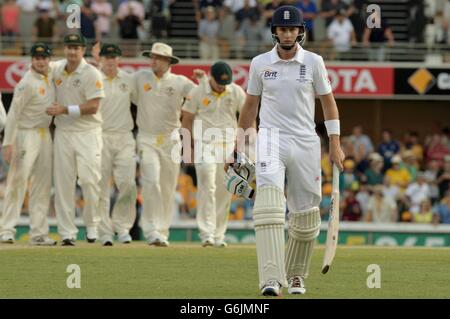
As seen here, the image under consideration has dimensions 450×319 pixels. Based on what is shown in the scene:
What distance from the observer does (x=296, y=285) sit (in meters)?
12.1

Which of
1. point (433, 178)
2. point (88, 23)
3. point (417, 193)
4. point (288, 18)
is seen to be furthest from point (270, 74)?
point (88, 23)

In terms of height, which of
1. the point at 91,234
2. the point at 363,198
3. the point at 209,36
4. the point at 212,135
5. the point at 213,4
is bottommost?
the point at 91,234

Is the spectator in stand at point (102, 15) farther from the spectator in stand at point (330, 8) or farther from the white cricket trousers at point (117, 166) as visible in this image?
the white cricket trousers at point (117, 166)

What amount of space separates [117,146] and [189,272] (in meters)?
4.52

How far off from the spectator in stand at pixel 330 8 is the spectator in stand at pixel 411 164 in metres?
3.93

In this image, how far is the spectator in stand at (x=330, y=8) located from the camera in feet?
101

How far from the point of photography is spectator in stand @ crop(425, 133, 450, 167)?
2953cm

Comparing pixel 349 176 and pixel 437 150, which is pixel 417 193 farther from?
pixel 437 150

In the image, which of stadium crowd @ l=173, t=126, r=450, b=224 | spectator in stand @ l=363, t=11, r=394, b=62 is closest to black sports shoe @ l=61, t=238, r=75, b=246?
stadium crowd @ l=173, t=126, r=450, b=224

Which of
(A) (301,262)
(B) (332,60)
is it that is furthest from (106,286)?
(B) (332,60)

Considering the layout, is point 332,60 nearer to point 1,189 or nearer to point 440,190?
point 440,190

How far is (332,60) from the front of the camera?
30297 mm

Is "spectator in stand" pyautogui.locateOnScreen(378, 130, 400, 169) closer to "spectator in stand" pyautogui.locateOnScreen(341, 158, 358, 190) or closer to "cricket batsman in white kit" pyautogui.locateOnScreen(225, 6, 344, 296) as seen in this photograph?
"spectator in stand" pyautogui.locateOnScreen(341, 158, 358, 190)

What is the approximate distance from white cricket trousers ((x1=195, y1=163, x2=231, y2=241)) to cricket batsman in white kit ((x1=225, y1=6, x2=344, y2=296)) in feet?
19.4
